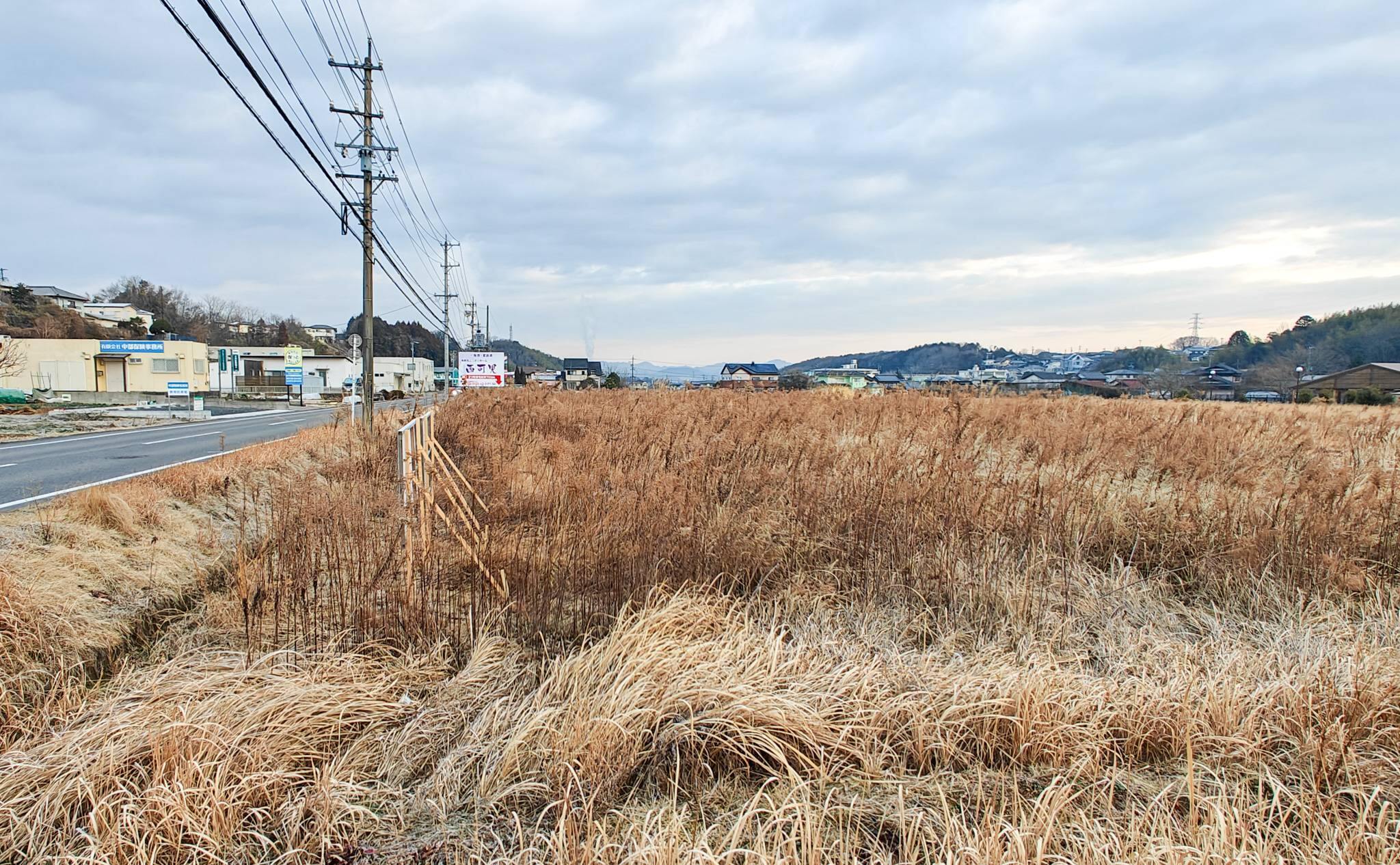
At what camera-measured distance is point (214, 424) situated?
25.0m

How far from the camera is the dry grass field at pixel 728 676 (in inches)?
93.2

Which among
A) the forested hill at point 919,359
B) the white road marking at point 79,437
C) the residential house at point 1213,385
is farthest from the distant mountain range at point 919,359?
the white road marking at point 79,437

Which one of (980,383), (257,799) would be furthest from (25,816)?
(980,383)

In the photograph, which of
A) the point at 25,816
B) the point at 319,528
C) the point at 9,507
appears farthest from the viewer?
the point at 9,507

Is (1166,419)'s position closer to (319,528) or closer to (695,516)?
(695,516)

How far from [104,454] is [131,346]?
46.2m

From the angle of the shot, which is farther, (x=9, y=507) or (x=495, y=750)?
(x=9, y=507)

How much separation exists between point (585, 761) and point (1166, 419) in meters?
11.8

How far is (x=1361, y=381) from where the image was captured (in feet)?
132

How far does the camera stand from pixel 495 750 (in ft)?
9.16

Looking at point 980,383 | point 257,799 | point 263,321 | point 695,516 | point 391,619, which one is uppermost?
point 263,321

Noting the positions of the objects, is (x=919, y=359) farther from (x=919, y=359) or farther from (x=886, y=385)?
(x=886, y=385)

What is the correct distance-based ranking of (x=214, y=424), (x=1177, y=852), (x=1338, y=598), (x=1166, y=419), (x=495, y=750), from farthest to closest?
(x=214, y=424)
(x=1166, y=419)
(x=1338, y=598)
(x=495, y=750)
(x=1177, y=852)

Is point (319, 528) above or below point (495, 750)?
above
